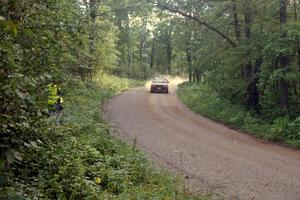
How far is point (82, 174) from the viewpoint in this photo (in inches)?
280

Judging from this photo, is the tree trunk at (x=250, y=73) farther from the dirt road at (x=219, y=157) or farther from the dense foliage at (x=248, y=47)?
the dirt road at (x=219, y=157)

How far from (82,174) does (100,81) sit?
27822mm

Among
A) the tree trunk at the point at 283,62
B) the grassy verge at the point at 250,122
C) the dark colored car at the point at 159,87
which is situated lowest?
the grassy verge at the point at 250,122

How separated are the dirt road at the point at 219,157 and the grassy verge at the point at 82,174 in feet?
4.03

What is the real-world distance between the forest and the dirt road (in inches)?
40.2

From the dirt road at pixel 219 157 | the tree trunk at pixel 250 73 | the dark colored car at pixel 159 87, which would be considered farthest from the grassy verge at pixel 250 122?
the dark colored car at pixel 159 87

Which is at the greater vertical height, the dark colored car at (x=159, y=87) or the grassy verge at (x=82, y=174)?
the dark colored car at (x=159, y=87)

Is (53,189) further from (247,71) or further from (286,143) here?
(247,71)

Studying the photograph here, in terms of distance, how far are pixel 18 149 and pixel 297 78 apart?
13186 mm

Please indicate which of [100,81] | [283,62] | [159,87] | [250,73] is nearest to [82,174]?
[283,62]

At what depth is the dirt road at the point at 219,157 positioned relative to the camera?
9078 millimetres

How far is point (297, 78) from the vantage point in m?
15.6

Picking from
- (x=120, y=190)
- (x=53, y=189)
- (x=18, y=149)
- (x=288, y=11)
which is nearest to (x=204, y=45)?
(x=288, y=11)

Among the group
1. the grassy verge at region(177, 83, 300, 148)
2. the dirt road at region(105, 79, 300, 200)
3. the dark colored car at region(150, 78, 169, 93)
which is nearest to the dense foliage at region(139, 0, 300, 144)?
the grassy verge at region(177, 83, 300, 148)
